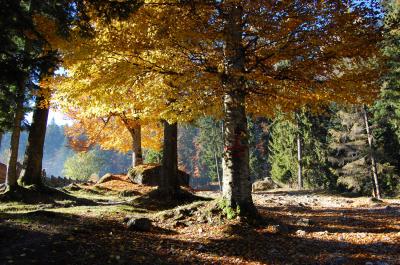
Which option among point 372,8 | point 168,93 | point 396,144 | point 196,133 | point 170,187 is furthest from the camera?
point 196,133

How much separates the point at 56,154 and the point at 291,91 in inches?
7044

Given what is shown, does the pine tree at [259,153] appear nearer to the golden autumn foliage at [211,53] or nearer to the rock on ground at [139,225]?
the golden autumn foliage at [211,53]

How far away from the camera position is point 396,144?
103ft

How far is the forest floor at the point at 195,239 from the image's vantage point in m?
6.23

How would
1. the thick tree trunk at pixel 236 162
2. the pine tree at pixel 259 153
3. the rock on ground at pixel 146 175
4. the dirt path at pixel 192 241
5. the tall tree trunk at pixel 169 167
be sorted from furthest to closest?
the pine tree at pixel 259 153 < the rock on ground at pixel 146 175 < the tall tree trunk at pixel 169 167 < the thick tree trunk at pixel 236 162 < the dirt path at pixel 192 241

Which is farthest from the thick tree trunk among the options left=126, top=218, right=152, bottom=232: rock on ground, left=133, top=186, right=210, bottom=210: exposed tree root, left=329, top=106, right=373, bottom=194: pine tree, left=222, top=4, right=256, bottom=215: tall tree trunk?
left=329, top=106, right=373, bottom=194: pine tree

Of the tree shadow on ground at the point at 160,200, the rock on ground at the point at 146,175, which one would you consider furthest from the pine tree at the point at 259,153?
the tree shadow on ground at the point at 160,200

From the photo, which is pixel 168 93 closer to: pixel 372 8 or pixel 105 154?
pixel 372 8

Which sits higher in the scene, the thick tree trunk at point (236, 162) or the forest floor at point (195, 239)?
the thick tree trunk at point (236, 162)

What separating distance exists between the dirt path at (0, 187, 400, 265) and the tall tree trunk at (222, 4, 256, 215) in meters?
0.75

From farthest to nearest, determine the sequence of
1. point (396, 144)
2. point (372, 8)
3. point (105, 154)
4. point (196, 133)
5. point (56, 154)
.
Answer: point (56, 154), point (105, 154), point (196, 133), point (396, 144), point (372, 8)

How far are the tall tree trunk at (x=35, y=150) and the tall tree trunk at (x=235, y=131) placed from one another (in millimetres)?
8362

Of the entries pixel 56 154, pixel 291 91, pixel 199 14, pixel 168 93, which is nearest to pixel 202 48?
pixel 199 14

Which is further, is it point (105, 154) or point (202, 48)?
point (105, 154)
